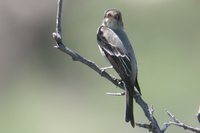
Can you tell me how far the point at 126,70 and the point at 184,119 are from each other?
18.9 ft

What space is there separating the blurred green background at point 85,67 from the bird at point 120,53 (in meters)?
4.25

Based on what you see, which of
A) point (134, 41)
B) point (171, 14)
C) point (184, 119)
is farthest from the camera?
point (171, 14)

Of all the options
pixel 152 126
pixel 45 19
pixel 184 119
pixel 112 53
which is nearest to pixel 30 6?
pixel 45 19

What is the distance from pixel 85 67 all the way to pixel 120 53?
833 centimetres

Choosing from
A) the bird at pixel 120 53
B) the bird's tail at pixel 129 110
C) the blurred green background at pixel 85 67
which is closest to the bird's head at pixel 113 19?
the bird at pixel 120 53

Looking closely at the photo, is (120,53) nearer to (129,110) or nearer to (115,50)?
(115,50)

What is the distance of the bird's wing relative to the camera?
20.6 feet

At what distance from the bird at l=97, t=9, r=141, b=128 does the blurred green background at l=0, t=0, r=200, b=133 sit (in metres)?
4.25

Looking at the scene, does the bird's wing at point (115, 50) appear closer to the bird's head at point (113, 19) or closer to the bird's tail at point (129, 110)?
the bird's head at point (113, 19)

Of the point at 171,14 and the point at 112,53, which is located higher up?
the point at 171,14

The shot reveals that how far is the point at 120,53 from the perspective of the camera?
6379mm

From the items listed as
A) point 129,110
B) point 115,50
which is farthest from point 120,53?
point 129,110

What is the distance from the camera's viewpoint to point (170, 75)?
14.2 m

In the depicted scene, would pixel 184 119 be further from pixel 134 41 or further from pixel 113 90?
pixel 134 41
